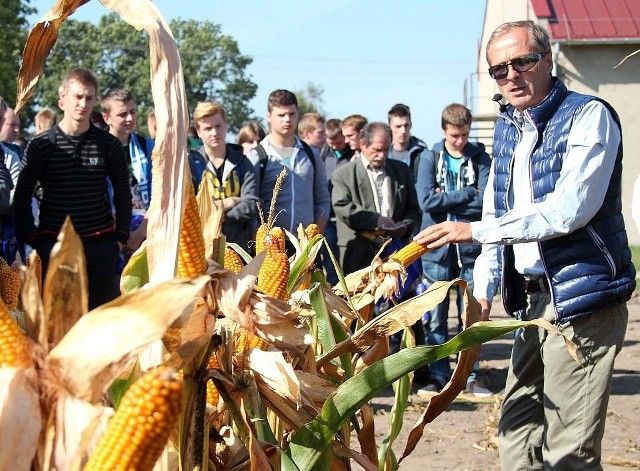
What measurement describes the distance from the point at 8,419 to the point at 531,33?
2.56m

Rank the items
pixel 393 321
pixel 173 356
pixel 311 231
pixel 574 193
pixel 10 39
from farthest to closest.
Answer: pixel 10 39 < pixel 311 231 < pixel 574 193 < pixel 393 321 < pixel 173 356

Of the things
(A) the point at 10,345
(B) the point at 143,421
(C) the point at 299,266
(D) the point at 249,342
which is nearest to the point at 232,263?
(C) the point at 299,266

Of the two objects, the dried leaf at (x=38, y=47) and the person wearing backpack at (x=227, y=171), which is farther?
the person wearing backpack at (x=227, y=171)

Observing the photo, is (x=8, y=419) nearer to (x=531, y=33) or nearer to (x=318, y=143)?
(x=531, y=33)

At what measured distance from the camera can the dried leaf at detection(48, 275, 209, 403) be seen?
141 centimetres

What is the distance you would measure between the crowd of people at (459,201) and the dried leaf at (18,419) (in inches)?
80.2

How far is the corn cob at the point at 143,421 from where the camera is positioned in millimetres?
1194

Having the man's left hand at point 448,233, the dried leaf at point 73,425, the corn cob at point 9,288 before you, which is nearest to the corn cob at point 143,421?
the dried leaf at point 73,425

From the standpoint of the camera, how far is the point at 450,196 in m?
6.63

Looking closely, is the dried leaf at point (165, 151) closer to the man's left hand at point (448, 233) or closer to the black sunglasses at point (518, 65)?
the man's left hand at point (448, 233)

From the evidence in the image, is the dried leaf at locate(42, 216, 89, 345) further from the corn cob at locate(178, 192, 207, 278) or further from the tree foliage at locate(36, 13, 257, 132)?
the tree foliage at locate(36, 13, 257, 132)

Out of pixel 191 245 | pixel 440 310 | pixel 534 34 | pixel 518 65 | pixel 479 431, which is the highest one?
pixel 534 34

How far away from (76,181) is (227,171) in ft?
3.98

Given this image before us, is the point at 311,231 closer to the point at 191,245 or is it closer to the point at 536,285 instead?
the point at 536,285
